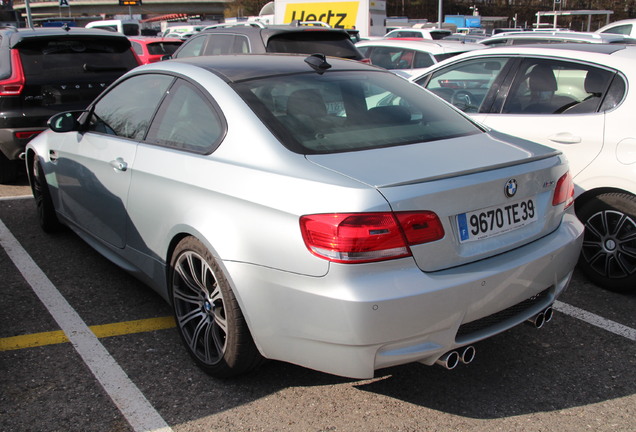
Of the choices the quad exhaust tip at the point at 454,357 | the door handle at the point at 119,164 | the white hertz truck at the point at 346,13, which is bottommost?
the quad exhaust tip at the point at 454,357

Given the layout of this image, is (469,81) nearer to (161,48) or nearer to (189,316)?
(189,316)

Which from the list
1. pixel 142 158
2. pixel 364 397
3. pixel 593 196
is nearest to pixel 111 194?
pixel 142 158

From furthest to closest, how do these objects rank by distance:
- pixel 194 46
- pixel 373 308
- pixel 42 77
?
pixel 194 46 → pixel 42 77 → pixel 373 308

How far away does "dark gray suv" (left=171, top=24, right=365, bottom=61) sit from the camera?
27.7 feet

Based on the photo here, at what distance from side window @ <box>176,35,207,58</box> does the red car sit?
591 centimetres

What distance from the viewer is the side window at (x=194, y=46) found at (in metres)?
9.78

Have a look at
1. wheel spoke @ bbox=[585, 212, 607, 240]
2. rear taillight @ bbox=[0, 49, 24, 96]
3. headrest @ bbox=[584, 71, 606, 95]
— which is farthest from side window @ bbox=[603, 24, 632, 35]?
rear taillight @ bbox=[0, 49, 24, 96]

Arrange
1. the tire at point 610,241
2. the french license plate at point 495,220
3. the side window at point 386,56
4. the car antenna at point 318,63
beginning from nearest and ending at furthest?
the french license plate at point 495,220 < the car antenna at point 318,63 < the tire at point 610,241 < the side window at point 386,56

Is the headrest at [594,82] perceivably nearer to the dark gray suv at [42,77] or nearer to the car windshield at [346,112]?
the car windshield at [346,112]

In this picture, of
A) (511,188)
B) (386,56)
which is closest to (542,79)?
(511,188)

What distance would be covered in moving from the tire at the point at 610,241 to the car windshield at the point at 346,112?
4.21ft

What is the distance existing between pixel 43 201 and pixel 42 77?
2058 millimetres

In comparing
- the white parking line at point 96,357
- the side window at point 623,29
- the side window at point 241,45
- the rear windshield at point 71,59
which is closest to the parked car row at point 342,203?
the white parking line at point 96,357

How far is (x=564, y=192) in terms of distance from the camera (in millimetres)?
3270
